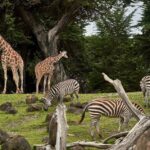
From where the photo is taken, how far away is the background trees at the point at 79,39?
38531mm

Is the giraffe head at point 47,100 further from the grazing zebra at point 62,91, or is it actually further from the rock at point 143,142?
the rock at point 143,142

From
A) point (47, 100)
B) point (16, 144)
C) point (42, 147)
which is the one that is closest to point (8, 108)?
point (47, 100)

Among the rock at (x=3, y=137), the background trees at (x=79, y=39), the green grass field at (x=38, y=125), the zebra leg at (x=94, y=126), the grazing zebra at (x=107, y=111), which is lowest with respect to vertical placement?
the background trees at (x=79, y=39)

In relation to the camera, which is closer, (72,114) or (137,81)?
(72,114)

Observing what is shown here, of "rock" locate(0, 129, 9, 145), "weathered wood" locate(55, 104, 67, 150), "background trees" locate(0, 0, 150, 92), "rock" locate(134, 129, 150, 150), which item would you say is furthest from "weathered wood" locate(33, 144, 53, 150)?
"background trees" locate(0, 0, 150, 92)

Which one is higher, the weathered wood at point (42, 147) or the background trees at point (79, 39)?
the weathered wood at point (42, 147)

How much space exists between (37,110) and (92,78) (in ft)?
63.6

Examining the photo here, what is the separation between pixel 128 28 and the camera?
1784 inches

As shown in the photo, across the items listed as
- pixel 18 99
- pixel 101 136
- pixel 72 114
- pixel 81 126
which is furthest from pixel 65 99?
pixel 101 136

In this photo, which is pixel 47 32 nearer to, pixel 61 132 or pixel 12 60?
pixel 12 60

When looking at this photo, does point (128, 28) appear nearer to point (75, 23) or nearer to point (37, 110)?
point (75, 23)

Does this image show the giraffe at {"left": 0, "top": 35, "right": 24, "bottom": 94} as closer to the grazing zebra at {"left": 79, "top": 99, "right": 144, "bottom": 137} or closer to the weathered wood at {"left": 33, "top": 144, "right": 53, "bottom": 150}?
the grazing zebra at {"left": 79, "top": 99, "right": 144, "bottom": 137}

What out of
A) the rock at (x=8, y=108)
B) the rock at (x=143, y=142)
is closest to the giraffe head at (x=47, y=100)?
the rock at (x=8, y=108)

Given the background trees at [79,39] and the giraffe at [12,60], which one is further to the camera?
the background trees at [79,39]
